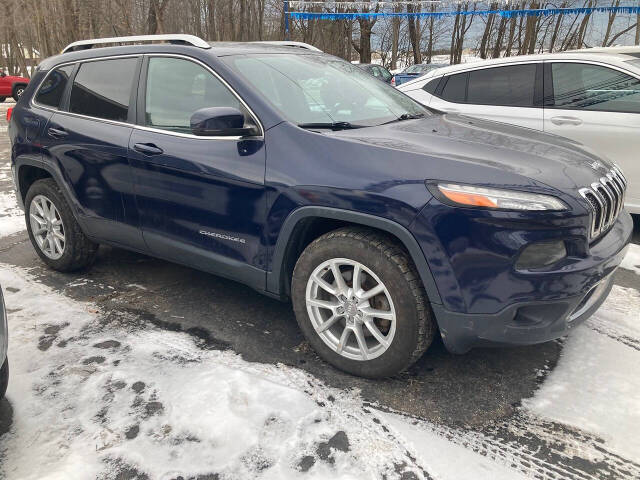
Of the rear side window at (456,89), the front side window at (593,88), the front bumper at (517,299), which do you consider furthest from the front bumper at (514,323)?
the rear side window at (456,89)

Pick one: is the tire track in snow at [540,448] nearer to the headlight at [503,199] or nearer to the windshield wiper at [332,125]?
the headlight at [503,199]

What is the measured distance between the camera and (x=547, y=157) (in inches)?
103

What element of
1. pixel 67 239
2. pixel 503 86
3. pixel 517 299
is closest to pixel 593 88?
pixel 503 86

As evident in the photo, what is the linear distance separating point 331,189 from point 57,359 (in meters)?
1.81

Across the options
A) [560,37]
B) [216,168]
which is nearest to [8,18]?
[560,37]

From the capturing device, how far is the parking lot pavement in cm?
220

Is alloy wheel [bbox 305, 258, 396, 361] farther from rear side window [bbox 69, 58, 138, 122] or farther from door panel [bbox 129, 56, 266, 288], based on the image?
rear side window [bbox 69, 58, 138, 122]

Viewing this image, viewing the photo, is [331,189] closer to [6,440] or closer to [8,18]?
[6,440]

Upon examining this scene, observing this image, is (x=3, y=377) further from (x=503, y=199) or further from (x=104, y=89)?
(x=503, y=199)

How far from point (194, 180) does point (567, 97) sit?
3842 mm

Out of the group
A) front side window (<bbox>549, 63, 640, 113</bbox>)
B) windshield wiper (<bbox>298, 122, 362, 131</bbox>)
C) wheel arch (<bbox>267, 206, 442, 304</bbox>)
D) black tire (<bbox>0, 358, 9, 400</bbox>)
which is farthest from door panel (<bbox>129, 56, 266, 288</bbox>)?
front side window (<bbox>549, 63, 640, 113</bbox>)

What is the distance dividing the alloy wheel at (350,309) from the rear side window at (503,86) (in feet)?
11.6

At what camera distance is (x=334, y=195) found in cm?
258

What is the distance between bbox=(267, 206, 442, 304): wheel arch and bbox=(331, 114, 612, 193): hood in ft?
1.05
